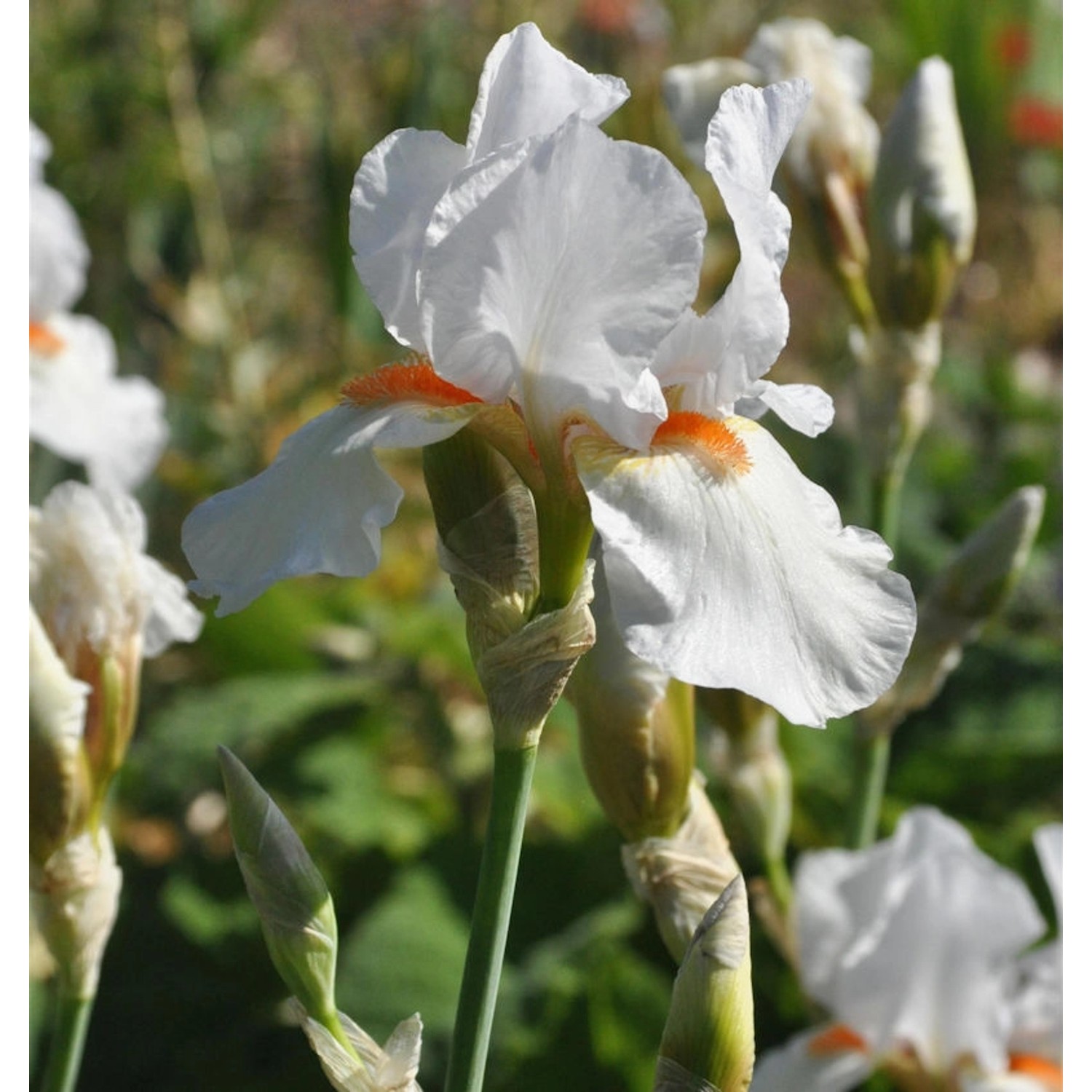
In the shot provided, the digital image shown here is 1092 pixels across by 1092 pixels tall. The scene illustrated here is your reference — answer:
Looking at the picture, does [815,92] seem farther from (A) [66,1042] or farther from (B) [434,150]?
(A) [66,1042]

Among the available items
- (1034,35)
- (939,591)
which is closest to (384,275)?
(939,591)

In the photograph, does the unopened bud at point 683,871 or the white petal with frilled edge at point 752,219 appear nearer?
the white petal with frilled edge at point 752,219

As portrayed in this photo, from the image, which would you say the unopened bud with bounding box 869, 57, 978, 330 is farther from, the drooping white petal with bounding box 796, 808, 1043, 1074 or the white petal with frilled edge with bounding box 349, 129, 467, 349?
the white petal with frilled edge with bounding box 349, 129, 467, 349

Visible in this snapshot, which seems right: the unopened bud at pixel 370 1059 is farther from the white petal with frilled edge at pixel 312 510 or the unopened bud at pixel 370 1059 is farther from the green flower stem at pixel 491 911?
the white petal with frilled edge at pixel 312 510

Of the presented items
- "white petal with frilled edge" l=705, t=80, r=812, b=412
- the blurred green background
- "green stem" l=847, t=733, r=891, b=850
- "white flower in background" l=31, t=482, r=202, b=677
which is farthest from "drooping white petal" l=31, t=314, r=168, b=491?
"white petal with frilled edge" l=705, t=80, r=812, b=412

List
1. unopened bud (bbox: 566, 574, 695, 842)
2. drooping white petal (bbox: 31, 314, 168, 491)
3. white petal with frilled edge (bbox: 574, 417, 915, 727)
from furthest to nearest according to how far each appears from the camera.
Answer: drooping white petal (bbox: 31, 314, 168, 491)
unopened bud (bbox: 566, 574, 695, 842)
white petal with frilled edge (bbox: 574, 417, 915, 727)

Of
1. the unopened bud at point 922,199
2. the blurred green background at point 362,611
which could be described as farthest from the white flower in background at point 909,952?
the unopened bud at point 922,199
